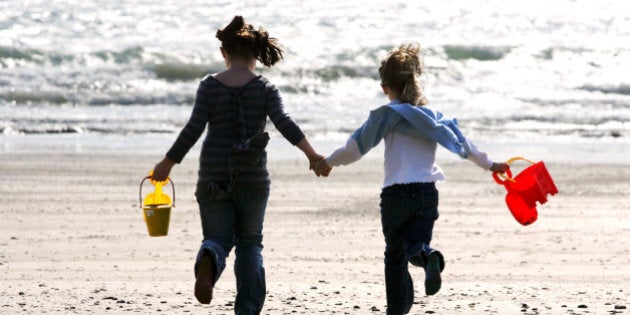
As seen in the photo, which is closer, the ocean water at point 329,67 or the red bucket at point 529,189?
the red bucket at point 529,189

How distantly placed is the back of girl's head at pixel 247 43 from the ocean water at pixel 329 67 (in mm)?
9029

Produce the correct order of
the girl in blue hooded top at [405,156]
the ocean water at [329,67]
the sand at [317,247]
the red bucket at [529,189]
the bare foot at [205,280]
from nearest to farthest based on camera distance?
the bare foot at [205,280] → the girl in blue hooded top at [405,156] → the red bucket at [529,189] → the sand at [317,247] → the ocean water at [329,67]

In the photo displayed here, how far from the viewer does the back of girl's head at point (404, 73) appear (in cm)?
532

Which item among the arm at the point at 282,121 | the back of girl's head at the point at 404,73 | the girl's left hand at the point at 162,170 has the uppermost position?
the back of girl's head at the point at 404,73

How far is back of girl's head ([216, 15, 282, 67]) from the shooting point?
5.29 m

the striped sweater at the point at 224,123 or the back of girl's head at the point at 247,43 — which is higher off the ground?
the back of girl's head at the point at 247,43

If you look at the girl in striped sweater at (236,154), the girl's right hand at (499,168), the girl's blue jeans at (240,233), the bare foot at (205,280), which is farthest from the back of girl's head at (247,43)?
the girl's right hand at (499,168)

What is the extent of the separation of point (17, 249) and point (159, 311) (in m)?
2.21

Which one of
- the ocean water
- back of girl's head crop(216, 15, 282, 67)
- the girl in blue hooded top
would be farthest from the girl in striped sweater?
the ocean water

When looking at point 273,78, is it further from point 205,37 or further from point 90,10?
point 90,10

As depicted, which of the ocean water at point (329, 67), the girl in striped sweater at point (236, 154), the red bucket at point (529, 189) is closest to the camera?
the girl in striped sweater at point (236, 154)

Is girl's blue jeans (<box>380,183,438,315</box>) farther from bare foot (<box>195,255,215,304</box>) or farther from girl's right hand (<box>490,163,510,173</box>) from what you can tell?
bare foot (<box>195,255,215,304</box>)

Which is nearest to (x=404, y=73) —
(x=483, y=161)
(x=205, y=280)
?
(x=483, y=161)

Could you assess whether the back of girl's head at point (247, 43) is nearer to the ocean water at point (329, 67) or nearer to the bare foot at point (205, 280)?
the bare foot at point (205, 280)
